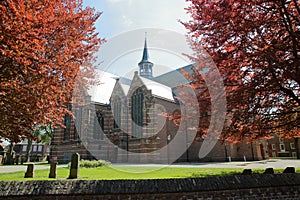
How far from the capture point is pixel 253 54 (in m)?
6.54

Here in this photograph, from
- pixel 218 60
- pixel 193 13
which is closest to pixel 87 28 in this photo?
pixel 193 13

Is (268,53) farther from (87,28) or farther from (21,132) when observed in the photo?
(21,132)

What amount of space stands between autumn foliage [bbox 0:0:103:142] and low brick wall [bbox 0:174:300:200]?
5.83 feet

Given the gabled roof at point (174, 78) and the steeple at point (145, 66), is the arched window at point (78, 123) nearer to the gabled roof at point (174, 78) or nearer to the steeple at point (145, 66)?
the gabled roof at point (174, 78)

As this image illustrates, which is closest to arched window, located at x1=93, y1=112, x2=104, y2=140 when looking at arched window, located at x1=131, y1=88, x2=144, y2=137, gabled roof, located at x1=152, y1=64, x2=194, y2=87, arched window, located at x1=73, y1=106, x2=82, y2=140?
arched window, located at x1=73, y1=106, x2=82, y2=140

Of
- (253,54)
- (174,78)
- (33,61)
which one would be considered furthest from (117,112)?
(253,54)

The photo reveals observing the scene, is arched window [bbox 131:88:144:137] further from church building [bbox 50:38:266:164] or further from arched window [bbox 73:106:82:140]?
arched window [bbox 73:106:82:140]

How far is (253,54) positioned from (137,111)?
68.2 ft

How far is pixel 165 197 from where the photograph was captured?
17.5 ft

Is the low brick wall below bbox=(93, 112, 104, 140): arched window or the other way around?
below

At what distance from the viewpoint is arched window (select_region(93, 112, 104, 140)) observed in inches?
1169

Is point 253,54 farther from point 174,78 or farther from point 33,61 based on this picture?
point 174,78

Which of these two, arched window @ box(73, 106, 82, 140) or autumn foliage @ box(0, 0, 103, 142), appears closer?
autumn foliage @ box(0, 0, 103, 142)

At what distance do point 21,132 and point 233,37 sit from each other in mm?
7202
